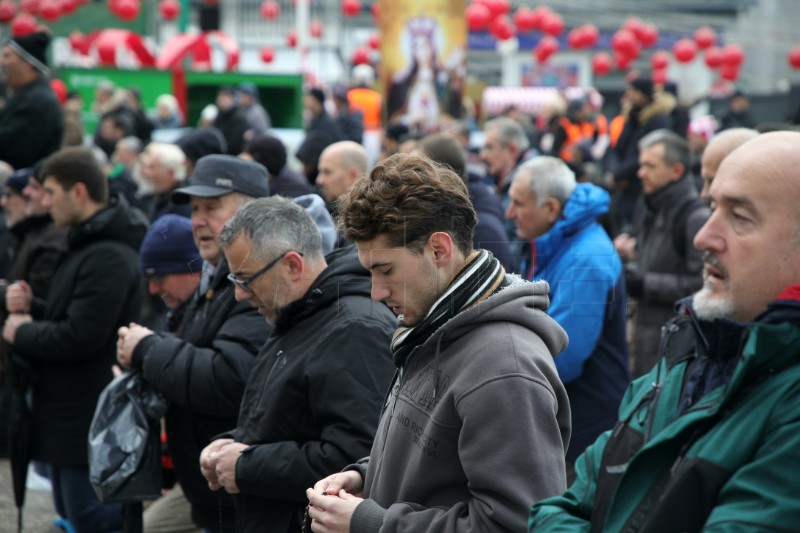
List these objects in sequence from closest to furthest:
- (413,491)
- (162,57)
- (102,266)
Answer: (413,491) → (102,266) → (162,57)

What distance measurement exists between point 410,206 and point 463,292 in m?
0.24

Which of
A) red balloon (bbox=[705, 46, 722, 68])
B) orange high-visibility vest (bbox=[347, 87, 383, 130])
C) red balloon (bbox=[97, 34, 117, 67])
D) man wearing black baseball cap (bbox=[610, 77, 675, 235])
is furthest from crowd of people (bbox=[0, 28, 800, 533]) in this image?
red balloon (bbox=[705, 46, 722, 68])

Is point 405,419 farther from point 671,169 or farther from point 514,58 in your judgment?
point 514,58

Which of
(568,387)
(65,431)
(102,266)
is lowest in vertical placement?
(65,431)

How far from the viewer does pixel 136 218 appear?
5.23 metres

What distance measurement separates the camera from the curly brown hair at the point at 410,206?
2.44 m

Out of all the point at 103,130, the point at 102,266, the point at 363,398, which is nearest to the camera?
the point at 363,398

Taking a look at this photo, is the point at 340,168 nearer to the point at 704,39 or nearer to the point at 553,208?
the point at 553,208

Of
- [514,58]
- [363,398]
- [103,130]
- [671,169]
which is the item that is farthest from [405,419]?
[514,58]

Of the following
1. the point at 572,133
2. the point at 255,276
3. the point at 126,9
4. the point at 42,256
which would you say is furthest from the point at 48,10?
the point at 255,276

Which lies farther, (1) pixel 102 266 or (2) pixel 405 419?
(1) pixel 102 266

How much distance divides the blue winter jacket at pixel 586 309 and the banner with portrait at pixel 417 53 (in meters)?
10.1

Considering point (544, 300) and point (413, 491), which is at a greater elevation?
point (544, 300)

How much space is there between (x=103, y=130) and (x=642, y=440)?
11485mm
